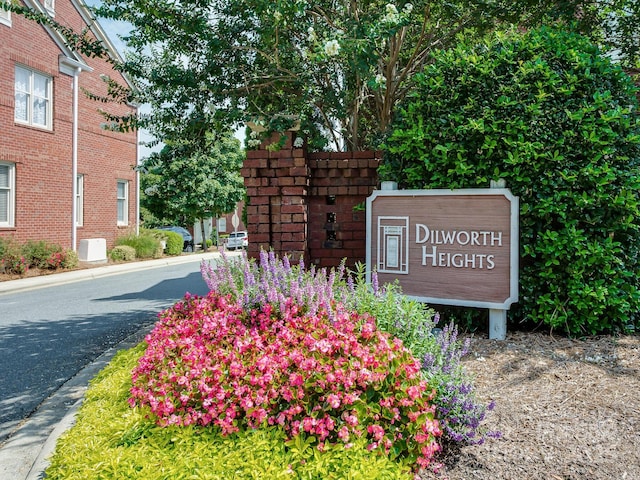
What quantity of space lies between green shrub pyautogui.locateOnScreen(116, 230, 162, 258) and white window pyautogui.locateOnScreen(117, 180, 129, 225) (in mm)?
912

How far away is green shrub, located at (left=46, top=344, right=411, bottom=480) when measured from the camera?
212 cm

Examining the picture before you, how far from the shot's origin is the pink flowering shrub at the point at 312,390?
2.34 m

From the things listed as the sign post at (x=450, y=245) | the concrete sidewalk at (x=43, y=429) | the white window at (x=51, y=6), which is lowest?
the concrete sidewalk at (x=43, y=429)

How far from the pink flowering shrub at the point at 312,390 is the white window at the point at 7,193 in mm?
13783

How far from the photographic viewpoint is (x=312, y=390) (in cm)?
242

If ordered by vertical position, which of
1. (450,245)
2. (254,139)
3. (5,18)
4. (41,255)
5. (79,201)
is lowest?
(41,255)

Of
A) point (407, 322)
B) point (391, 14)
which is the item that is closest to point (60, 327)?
point (407, 322)

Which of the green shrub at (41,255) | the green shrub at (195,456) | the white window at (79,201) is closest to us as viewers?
the green shrub at (195,456)

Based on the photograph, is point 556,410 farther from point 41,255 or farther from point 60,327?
point 41,255

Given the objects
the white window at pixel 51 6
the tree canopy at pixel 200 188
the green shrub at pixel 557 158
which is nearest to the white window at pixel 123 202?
the tree canopy at pixel 200 188

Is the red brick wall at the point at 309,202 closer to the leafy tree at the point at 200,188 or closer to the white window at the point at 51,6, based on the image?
the white window at the point at 51,6

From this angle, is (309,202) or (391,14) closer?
(391,14)

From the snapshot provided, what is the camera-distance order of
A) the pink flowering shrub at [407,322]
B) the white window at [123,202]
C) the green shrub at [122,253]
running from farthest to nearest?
the white window at [123,202], the green shrub at [122,253], the pink flowering shrub at [407,322]

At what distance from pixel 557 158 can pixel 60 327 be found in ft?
21.2
